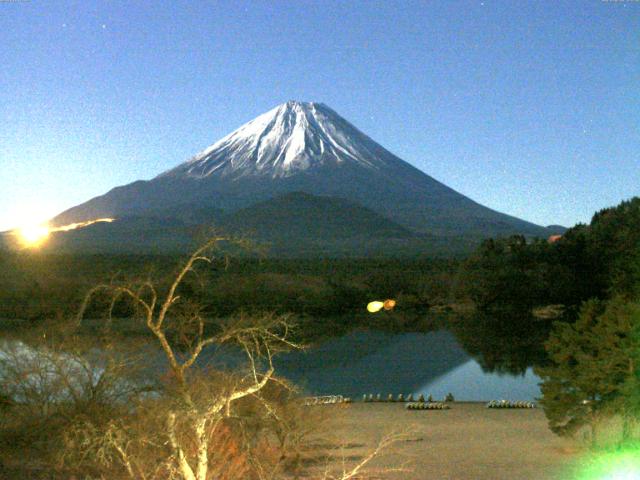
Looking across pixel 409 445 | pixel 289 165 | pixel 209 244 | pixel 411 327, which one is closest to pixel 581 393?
pixel 409 445

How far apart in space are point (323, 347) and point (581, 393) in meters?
21.9

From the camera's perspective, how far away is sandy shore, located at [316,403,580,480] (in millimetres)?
10234

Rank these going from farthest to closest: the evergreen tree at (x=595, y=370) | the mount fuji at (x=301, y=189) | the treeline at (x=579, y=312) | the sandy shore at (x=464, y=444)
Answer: the mount fuji at (x=301, y=189) < the treeline at (x=579, y=312) < the evergreen tree at (x=595, y=370) < the sandy shore at (x=464, y=444)

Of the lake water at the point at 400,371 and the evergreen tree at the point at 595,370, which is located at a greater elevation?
the evergreen tree at the point at 595,370

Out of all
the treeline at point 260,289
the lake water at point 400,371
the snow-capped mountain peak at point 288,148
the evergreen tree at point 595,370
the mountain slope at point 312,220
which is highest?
the snow-capped mountain peak at point 288,148

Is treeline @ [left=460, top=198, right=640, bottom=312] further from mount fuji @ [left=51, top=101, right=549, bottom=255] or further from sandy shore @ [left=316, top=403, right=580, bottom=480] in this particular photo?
mount fuji @ [left=51, top=101, right=549, bottom=255]

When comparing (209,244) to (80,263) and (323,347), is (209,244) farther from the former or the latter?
(80,263)

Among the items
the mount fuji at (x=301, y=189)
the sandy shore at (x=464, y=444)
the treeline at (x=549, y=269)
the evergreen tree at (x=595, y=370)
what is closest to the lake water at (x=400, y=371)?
the sandy shore at (x=464, y=444)

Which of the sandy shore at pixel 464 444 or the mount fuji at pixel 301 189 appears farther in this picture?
the mount fuji at pixel 301 189

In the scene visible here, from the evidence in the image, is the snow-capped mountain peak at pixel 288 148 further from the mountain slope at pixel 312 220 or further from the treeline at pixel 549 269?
the treeline at pixel 549 269

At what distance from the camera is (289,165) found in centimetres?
11838

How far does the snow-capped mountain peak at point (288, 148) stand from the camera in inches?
4648

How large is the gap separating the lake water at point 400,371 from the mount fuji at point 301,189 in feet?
184

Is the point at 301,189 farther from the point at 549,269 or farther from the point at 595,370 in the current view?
the point at 595,370
